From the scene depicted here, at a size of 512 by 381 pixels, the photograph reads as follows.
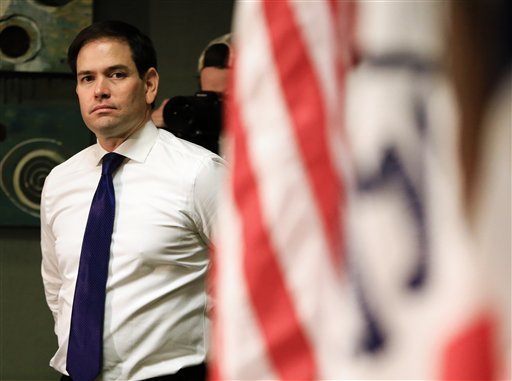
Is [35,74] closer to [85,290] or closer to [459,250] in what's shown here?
[85,290]

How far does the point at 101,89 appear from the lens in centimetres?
207

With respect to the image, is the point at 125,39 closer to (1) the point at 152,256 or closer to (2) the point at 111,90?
(2) the point at 111,90

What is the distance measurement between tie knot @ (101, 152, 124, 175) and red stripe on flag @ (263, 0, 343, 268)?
60.9 inches

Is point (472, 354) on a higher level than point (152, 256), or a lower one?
higher

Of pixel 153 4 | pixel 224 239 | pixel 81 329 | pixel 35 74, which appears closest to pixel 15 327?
pixel 35 74

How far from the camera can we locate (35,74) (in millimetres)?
3719

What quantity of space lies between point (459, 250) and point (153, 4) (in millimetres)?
3483

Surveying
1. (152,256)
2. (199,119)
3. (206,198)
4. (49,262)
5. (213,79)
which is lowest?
(49,262)

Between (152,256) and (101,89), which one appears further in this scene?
(101,89)

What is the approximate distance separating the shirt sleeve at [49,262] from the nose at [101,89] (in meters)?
0.32

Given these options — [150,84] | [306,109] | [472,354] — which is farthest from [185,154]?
[472,354]

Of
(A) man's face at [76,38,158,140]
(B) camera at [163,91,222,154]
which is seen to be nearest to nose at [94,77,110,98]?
(A) man's face at [76,38,158,140]

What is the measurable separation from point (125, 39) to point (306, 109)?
65.6 inches

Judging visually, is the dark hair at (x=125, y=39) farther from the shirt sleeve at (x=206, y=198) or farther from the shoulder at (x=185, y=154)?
the shirt sleeve at (x=206, y=198)
